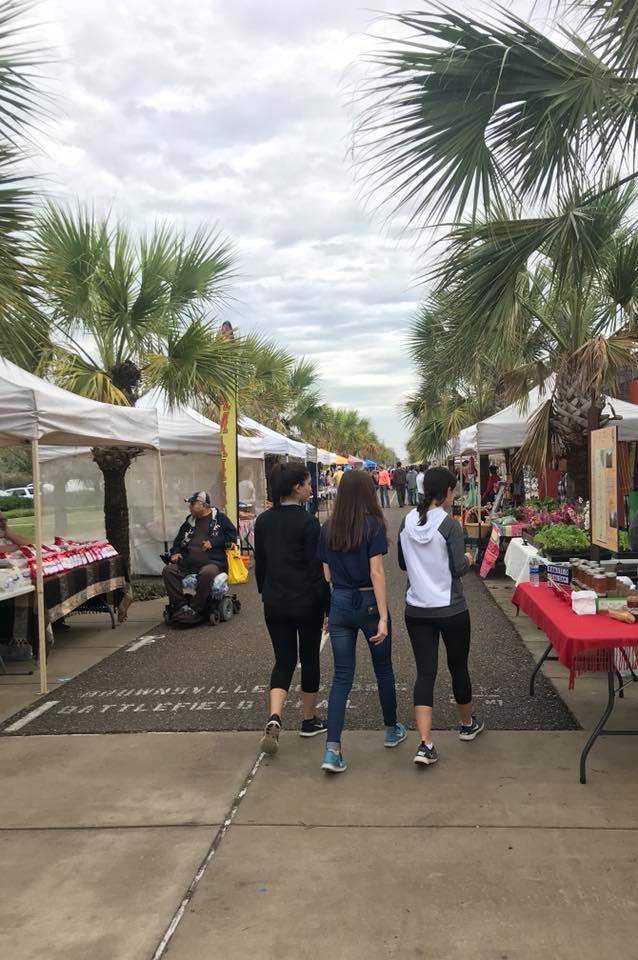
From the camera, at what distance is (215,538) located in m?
9.30

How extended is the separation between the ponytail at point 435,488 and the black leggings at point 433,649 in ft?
1.91

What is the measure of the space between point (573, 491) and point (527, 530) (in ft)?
4.48

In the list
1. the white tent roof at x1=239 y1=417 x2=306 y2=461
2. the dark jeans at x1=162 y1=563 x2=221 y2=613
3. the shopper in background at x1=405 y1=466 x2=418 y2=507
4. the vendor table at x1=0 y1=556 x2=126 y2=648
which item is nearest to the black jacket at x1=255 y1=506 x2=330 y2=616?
the vendor table at x1=0 y1=556 x2=126 y2=648

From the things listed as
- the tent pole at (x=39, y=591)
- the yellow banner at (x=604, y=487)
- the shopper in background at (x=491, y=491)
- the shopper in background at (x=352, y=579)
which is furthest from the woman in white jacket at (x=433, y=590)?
the shopper in background at (x=491, y=491)

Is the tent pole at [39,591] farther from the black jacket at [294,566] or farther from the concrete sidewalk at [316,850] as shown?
the black jacket at [294,566]

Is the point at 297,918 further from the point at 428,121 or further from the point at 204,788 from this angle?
the point at 428,121

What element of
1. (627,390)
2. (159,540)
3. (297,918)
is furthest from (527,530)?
(627,390)

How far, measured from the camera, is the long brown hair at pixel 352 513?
182 inches

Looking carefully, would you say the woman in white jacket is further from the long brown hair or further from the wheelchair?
the wheelchair

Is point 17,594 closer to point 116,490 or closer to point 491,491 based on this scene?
point 116,490

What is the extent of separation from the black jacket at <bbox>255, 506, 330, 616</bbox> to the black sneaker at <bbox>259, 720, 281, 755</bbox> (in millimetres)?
660

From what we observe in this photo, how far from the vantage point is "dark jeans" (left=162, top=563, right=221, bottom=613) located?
9.09 metres

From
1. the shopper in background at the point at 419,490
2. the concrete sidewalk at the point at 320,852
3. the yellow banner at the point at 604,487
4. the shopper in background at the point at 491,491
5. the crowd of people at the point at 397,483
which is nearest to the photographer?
the concrete sidewalk at the point at 320,852

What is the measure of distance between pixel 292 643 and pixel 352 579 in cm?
68
